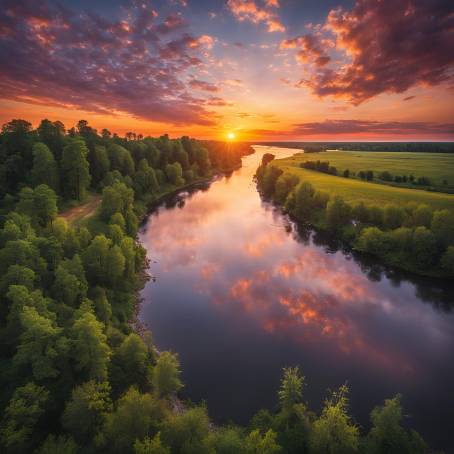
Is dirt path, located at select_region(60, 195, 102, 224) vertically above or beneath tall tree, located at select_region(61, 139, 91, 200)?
beneath

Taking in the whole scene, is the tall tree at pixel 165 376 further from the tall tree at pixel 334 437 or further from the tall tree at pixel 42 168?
the tall tree at pixel 42 168

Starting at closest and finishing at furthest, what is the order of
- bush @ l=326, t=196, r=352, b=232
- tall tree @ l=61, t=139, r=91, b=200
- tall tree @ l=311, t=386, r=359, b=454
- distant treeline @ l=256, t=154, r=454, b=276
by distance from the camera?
tall tree @ l=311, t=386, r=359, b=454, distant treeline @ l=256, t=154, r=454, b=276, tall tree @ l=61, t=139, r=91, b=200, bush @ l=326, t=196, r=352, b=232

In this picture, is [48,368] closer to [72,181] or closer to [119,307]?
[119,307]

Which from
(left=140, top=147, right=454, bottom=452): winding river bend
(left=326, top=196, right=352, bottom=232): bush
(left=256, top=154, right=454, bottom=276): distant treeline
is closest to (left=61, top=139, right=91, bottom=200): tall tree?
(left=140, top=147, right=454, bottom=452): winding river bend

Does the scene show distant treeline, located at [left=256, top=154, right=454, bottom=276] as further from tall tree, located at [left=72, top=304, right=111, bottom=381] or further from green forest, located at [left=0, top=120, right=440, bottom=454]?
tall tree, located at [left=72, top=304, right=111, bottom=381]

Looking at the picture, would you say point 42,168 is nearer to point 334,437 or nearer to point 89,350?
point 89,350

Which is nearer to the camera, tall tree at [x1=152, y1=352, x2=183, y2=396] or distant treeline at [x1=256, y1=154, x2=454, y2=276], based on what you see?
tall tree at [x1=152, y1=352, x2=183, y2=396]

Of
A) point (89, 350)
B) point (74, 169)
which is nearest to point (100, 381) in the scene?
point (89, 350)

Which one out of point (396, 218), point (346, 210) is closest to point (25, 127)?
point (346, 210)
